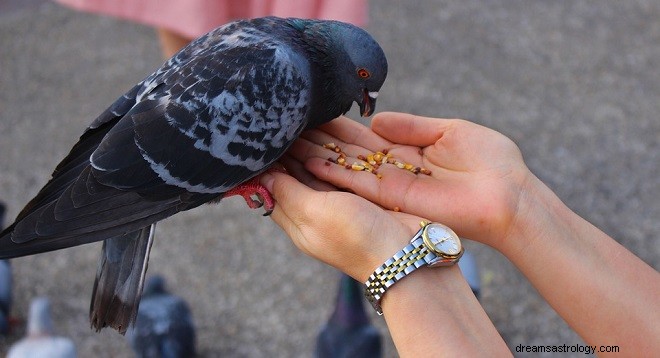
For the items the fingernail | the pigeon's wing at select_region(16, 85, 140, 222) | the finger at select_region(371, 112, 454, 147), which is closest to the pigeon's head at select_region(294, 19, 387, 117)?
the finger at select_region(371, 112, 454, 147)

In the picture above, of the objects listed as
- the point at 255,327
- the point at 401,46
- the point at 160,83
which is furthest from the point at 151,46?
the point at 160,83

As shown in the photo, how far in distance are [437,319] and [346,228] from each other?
14.1 inches

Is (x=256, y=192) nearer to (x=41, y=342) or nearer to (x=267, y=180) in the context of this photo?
(x=267, y=180)

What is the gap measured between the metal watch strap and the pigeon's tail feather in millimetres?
860

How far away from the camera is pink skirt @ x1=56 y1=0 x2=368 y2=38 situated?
3148 mm

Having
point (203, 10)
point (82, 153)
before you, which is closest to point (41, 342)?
point (82, 153)

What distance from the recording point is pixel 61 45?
21.0 ft

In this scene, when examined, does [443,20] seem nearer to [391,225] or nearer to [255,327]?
[255,327]

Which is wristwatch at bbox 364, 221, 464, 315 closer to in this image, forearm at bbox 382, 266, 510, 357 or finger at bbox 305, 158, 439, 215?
forearm at bbox 382, 266, 510, 357

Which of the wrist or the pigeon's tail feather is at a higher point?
the wrist

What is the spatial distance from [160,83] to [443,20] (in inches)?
189

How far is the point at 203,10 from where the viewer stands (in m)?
3.14

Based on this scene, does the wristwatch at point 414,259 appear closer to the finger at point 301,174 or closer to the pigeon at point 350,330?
the finger at point 301,174

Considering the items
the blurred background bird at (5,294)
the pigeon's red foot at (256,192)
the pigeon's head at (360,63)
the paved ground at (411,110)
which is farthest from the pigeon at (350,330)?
the blurred background bird at (5,294)
